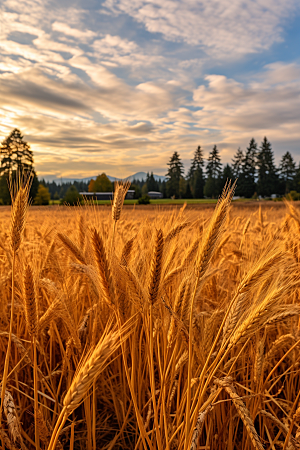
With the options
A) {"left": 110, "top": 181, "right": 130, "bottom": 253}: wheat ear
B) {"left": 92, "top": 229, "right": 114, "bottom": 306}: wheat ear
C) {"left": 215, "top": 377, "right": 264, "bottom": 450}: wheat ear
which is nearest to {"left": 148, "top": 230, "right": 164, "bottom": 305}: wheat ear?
{"left": 92, "top": 229, "right": 114, "bottom": 306}: wheat ear

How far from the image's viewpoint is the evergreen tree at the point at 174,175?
82.5 metres

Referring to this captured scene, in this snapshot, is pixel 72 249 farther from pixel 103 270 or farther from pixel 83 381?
pixel 83 381

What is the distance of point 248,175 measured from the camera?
229 feet

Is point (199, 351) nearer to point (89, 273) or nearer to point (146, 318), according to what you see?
point (146, 318)

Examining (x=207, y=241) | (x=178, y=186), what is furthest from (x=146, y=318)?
(x=178, y=186)

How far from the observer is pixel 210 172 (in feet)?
276

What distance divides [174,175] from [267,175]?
1090 inches

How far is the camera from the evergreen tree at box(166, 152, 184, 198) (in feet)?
271

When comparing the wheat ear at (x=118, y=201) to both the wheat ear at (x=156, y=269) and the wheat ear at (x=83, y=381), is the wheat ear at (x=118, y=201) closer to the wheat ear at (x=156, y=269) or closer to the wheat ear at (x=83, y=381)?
the wheat ear at (x=156, y=269)

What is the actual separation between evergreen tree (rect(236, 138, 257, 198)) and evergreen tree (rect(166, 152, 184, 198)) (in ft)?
63.4

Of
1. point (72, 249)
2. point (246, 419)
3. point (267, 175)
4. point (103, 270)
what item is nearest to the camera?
point (246, 419)

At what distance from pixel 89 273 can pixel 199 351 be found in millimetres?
631

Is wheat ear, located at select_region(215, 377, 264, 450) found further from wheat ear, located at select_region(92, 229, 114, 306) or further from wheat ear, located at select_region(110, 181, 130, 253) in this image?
wheat ear, located at select_region(110, 181, 130, 253)

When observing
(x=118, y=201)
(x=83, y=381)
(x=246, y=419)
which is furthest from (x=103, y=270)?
(x=118, y=201)
